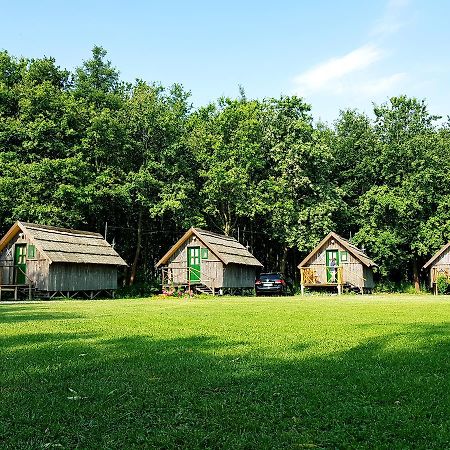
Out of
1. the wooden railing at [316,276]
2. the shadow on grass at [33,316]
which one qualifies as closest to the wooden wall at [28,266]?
the shadow on grass at [33,316]

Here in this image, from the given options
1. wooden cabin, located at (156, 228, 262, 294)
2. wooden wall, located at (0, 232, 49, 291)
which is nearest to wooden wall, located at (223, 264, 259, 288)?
wooden cabin, located at (156, 228, 262, 294)

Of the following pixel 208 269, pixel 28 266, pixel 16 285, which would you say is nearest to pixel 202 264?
pixel 208 269

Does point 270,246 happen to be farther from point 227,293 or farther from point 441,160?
point 441,160

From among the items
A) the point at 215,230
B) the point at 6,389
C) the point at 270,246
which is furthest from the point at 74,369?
the point at 270,246

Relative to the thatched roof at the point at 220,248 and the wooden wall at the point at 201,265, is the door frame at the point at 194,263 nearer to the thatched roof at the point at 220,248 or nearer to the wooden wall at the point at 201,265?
the wooden wall at the point at 201,265

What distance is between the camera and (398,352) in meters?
8.12

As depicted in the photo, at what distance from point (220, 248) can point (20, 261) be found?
14.2 m

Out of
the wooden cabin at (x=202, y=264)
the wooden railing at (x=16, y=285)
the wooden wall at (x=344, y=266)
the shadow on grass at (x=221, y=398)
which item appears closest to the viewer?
the shadow on grass at (x=221, y=398)

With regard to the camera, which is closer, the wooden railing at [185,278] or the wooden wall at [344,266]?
the wooden railing at [185,278]

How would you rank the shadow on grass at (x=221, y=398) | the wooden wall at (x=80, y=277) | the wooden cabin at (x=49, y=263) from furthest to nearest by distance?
the wooden wall at (x=80, y=277) → the wooden cabin at (x=49, y=263) → the shadow on grass at (x=221, y=398)

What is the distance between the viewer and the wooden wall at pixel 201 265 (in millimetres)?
39656

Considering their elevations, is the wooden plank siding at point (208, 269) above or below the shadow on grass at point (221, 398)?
above

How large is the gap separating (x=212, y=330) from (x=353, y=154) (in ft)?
140

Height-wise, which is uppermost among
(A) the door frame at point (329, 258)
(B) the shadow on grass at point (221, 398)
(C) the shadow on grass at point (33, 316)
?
(A) the door frame at point (329, 258)
